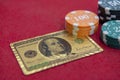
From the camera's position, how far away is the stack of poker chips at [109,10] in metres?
1.03

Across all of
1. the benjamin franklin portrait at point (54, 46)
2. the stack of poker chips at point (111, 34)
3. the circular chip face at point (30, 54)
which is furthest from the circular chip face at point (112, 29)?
the circular chip face at point (30, 54)

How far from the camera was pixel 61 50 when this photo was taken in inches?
36.3

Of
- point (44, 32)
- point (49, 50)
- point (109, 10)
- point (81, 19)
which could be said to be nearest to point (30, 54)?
point (49, 50)

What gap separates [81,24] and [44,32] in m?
0.21

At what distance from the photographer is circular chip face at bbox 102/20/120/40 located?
0.93m

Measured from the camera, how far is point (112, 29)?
38.4 inches

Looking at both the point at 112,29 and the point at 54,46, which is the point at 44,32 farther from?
the point at 112,29

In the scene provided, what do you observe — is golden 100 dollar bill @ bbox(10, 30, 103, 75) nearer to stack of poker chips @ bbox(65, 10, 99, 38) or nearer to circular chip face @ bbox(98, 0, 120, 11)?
stack of poker chips @ bbox(65, 10, 99, 38)

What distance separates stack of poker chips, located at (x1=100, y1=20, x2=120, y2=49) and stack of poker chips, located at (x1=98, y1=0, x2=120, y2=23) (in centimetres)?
5

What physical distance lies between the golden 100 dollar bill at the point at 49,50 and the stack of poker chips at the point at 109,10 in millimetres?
165

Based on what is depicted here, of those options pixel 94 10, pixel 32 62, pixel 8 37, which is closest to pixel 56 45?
pixel 32 62

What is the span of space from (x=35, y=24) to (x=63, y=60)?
0.34 metres

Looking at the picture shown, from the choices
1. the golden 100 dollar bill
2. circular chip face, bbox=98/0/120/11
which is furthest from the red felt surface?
circular chip face, bbox=98/0/120/11

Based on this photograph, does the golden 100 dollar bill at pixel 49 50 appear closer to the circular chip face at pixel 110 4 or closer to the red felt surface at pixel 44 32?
the red felt surface at pixel 44 32
